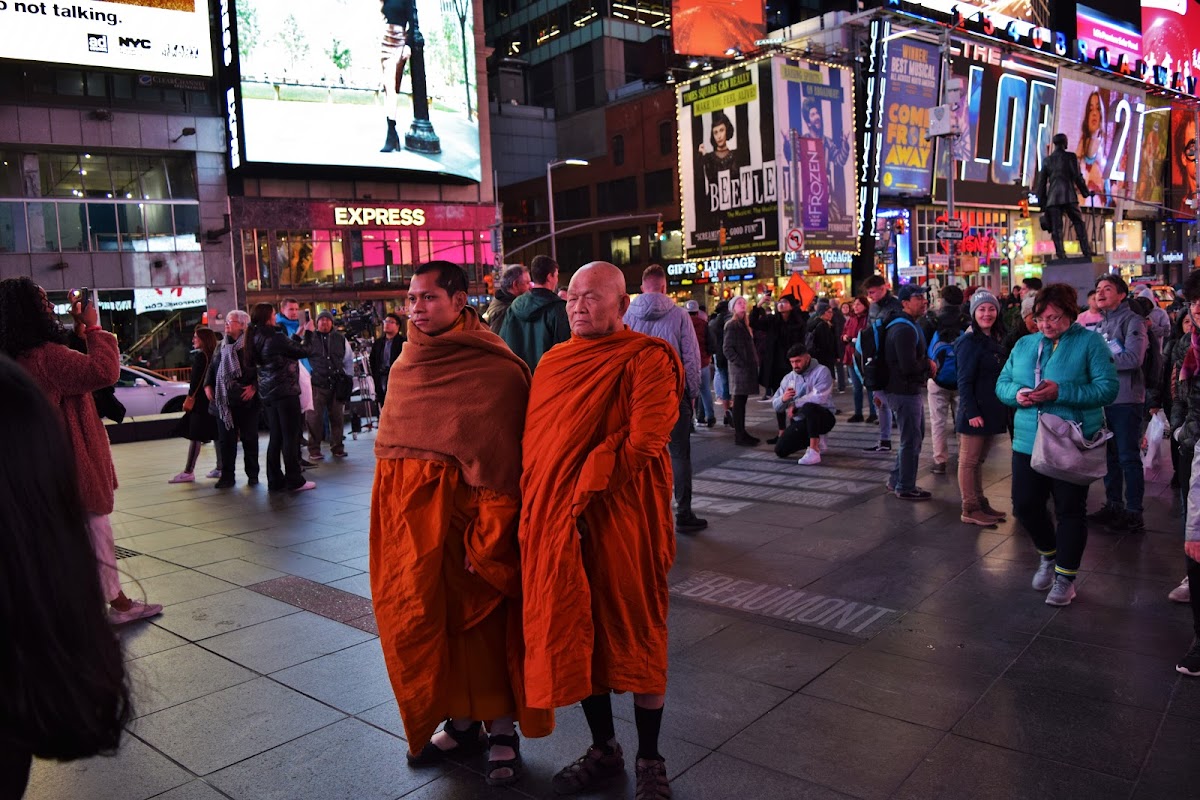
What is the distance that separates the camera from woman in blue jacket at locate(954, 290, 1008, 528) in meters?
6.83

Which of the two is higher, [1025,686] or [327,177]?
[327,177]

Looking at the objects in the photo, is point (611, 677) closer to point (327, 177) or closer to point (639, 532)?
point (639, 532)

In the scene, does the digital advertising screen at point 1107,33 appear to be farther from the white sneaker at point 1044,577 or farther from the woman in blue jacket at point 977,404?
the white sneaker at point 1044,577

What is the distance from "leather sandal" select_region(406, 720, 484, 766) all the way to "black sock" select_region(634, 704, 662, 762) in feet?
2.65

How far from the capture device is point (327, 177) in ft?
125

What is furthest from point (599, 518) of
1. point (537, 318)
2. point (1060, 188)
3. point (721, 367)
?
point (1060, 188)

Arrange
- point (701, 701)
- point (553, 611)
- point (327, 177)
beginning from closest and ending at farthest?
point (553, 611) → point (701, 701) → point (327, 177)

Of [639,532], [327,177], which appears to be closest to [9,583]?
[639,532]

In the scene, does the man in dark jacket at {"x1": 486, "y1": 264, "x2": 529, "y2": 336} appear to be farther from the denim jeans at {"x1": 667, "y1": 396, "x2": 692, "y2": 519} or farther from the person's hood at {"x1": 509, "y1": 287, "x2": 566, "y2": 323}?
the denim jeans at {"x1": 667, "y1": 396, "x2": 692, "y2": 519}

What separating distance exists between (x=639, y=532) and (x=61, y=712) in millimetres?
2065

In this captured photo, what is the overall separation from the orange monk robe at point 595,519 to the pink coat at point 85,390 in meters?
3.02

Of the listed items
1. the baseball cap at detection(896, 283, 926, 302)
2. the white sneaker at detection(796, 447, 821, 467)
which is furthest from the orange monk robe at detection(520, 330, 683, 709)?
the white sneaker at detection(796, 447, 821, 467)

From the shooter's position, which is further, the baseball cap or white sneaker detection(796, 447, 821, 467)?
white sneaker detection(796, 447, 821, 467)

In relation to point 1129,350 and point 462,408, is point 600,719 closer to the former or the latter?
point 462,408
